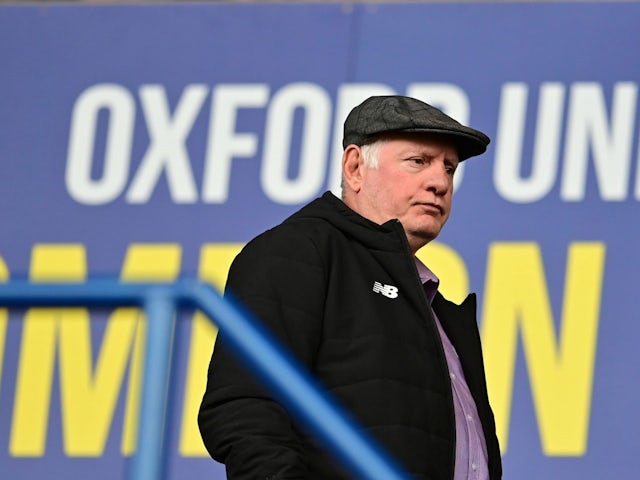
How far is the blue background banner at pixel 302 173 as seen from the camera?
487 centimetres

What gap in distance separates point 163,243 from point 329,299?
2.39 metres

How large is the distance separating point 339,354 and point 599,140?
8.08 ft

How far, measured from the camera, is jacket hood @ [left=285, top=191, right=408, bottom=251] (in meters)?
2.96

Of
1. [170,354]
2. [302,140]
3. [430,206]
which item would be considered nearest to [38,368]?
[302,140]

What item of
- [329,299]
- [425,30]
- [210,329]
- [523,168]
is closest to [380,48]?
[425,30]

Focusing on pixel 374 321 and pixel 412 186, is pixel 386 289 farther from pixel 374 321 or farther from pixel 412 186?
pixel 412 186

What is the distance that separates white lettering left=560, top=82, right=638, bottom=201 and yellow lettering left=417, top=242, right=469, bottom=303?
33 centimetres

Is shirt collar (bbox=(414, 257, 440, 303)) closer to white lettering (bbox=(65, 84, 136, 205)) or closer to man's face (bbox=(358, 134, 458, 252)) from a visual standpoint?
man's face (bbox=(358, 134, 458, 252))

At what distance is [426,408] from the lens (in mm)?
2799

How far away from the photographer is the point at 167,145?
17.4 feet

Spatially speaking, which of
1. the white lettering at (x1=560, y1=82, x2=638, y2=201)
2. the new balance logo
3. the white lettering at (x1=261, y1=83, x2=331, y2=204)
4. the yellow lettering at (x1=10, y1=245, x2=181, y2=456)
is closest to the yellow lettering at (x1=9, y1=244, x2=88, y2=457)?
the yellow lettering at (x1=10, y1=245, x2=181, y2=456)

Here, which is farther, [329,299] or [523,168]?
[523,168]

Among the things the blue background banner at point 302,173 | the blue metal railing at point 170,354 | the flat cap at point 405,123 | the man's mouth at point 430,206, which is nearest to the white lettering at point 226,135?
the blue background banner at point 302,173

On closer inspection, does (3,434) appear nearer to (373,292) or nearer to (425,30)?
(373,292)
